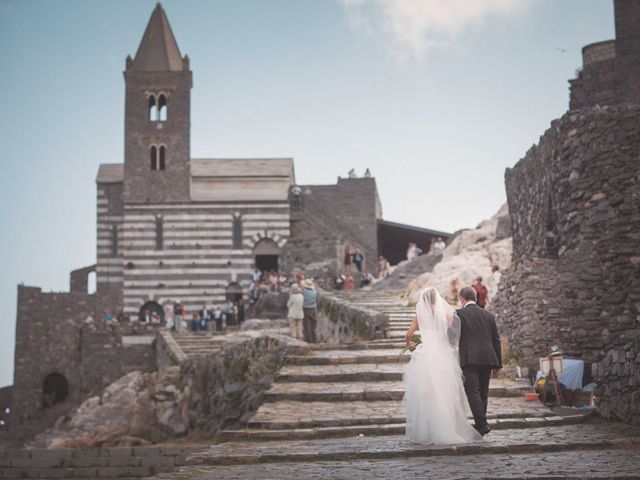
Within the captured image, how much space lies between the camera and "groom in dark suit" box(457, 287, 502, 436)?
10.5 meters

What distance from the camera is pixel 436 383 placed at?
10.3 metres

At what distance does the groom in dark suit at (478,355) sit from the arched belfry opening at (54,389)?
33.7m

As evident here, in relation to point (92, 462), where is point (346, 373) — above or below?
above

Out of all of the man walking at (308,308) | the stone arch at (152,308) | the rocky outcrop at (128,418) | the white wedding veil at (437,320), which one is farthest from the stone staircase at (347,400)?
the stone arch at (152,308)

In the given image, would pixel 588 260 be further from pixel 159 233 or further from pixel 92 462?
pixel 159 233

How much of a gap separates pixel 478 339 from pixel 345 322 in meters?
13.2

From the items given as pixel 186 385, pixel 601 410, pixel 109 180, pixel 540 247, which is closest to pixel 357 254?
pixel 109 180

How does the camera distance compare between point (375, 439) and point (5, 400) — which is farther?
point (5, 400)

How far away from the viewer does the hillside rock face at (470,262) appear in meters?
25.3

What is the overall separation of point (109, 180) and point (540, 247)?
31136mm

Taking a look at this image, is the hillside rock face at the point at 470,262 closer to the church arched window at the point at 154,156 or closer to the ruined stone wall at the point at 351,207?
the ruined stone wall at the point at 351,207

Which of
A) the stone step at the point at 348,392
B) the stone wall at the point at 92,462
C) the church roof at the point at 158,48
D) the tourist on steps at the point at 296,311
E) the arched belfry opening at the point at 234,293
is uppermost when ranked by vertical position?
the church roof at the point at 158,48

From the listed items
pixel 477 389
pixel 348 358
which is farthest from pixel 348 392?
pixel 477 389

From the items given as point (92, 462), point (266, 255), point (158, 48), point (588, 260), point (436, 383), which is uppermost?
point (158, 48)
